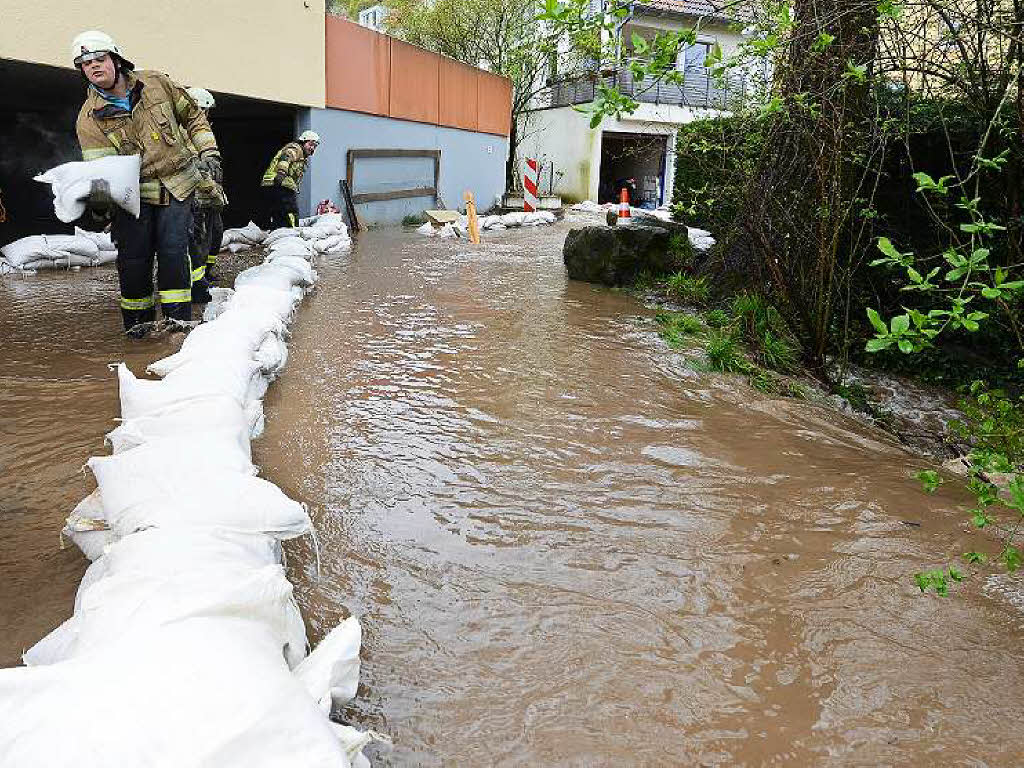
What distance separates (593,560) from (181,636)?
1340mm

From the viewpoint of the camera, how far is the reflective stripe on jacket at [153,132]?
456cm

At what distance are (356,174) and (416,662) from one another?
36.7 ft

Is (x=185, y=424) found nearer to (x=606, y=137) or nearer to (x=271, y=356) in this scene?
(x=271, y=356)

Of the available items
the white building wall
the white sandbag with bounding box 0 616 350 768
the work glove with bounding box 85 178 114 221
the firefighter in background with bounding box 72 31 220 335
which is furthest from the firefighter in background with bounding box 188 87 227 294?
the white building wall

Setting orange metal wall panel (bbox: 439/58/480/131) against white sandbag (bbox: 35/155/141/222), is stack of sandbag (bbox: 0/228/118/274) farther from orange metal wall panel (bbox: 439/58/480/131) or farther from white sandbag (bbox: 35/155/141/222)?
orange metal wall panel (bbox: 439/58/480/131)

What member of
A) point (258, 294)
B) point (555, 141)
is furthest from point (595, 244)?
point (555, 141)

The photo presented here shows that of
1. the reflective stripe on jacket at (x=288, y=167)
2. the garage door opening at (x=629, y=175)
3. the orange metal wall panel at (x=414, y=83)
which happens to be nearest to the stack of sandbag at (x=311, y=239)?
the reflective stripe on jacket at (x=288, y=167)

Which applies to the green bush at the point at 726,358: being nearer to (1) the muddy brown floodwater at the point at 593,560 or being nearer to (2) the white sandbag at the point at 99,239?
(1) the muddy brown floodwater at the point at 593,560

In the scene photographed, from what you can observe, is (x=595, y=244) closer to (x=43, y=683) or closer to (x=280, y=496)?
(x=280, y=496)

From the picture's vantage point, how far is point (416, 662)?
78.8 inches

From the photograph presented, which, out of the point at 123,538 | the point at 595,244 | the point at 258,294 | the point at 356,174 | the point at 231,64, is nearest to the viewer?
the point at 123,538

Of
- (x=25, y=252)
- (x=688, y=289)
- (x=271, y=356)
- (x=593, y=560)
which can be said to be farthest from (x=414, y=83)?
(x=593, y=560)

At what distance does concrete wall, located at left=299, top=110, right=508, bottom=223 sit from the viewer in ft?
36.8

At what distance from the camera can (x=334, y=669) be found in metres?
1.64
